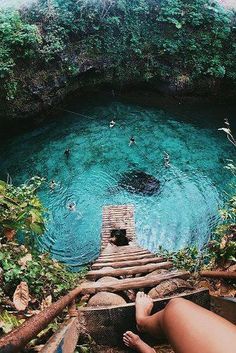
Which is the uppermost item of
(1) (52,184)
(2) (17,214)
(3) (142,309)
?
(1) (52,184)

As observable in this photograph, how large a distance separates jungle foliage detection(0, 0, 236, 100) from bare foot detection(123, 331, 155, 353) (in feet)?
46.4

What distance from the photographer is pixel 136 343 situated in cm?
310

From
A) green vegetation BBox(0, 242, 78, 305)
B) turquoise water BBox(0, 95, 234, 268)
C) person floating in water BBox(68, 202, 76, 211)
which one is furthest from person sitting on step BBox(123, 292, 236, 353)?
person floating in water BBox(68, 202, 76, 211)

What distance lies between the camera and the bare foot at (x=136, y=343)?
10.0 ft

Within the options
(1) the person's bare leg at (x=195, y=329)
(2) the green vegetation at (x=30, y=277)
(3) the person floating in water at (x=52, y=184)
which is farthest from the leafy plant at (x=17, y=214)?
(3) the person floating in water at (x=52, y=184)

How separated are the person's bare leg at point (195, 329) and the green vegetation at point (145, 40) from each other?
47.1 feet

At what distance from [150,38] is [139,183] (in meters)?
7.92

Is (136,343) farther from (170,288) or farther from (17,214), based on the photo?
(17,214)

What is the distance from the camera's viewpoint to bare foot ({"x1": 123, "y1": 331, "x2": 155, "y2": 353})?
306cm

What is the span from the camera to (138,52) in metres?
16.6

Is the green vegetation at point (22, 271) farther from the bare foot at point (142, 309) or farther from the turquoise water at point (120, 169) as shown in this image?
the turquoise water at point (120, 169)

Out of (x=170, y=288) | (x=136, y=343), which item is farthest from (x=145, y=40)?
(x=136, y=343)

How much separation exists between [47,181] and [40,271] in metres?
8.43

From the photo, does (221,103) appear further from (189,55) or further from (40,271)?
(40,271)
